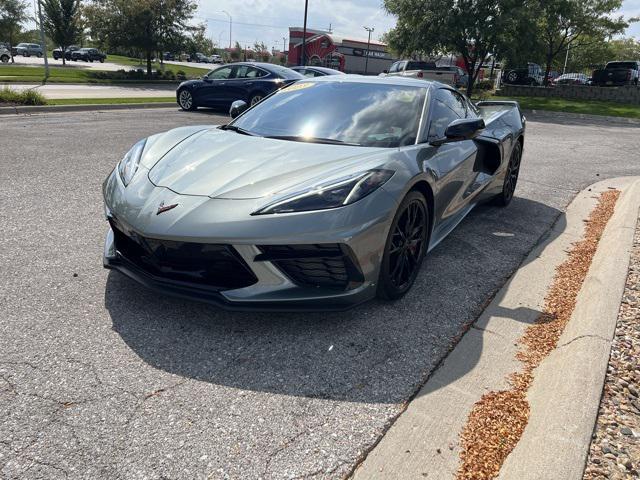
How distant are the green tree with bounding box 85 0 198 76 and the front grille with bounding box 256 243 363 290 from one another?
27213 millimetres

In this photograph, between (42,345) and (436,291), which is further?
(436,291)

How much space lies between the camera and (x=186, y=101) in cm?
1430

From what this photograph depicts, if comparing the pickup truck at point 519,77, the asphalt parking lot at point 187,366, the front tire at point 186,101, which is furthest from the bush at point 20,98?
the pickup truck at point 519,77

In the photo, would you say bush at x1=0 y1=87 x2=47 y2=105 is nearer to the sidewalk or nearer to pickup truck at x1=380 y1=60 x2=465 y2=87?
the sidewalk

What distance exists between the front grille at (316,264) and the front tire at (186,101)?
12.7 m

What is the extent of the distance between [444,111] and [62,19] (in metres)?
38.5

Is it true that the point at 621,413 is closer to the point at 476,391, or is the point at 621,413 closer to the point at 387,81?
the point at 476,391

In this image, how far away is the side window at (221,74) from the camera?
13812mm

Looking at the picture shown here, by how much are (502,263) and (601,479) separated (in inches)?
95.6

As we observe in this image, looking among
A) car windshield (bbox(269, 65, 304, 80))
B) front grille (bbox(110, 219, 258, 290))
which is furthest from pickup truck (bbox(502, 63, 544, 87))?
front grille (bbox(110, 219, 258, 290))

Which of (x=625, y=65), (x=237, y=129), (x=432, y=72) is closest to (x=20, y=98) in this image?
(x=237, y=129)

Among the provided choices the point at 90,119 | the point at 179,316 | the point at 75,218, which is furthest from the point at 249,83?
the point at 179,316

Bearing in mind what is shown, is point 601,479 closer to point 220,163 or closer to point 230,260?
point 230,260

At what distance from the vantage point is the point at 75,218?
4.29m
